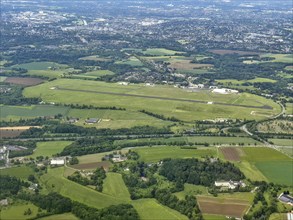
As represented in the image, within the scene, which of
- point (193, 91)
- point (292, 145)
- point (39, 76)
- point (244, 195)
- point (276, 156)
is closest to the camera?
point (244, 195)

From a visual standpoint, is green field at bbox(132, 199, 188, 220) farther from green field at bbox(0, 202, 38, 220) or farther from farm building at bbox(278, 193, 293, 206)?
farm building at bbox(278, 193, 293, 206)

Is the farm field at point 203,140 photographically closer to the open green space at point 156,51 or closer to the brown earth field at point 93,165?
the brown earth field at point 93,165

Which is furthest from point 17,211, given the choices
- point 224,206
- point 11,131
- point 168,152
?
point 11,131

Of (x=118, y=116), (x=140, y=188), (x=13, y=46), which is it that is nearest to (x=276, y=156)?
(x=140, y=188)

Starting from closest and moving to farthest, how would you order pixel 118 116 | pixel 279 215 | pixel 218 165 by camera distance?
pixel 279 215 < pixel 218 165 < pixel 118 116

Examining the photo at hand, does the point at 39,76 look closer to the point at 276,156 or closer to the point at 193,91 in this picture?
the point at 193,91

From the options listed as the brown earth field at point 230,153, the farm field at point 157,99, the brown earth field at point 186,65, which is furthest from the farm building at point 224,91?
the brown earth field at point 230,153

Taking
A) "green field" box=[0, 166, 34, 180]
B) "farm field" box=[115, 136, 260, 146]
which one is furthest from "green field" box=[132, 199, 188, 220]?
"farm field" box=[115, 136, 260, 146]
